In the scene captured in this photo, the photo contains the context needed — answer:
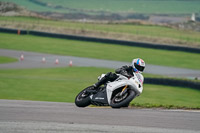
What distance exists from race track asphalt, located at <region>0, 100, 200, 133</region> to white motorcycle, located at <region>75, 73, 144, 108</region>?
1.18 ft

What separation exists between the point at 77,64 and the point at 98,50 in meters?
7.86

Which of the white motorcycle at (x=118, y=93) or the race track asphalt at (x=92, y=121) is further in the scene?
the white motorcycle at (x=118, y=93)

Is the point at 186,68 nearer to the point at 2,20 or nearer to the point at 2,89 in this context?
the point at 2,89

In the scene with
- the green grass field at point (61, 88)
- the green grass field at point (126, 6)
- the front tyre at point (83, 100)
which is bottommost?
the green grass field at point (126, 6)

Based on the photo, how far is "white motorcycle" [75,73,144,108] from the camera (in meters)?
11.5

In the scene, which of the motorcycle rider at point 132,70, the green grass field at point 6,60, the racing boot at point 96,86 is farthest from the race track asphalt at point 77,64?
the motorcycle rider at point 132,70

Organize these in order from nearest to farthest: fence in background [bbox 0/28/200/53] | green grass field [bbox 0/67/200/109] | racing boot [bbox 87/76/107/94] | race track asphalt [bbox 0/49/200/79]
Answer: racing boot [bbox 87/76/107/94] < green grass field [bbox 0/67/200/109] < race track asphalt [bbox 0/49/200/79] < fence in background [bbox 0/28/200/53]

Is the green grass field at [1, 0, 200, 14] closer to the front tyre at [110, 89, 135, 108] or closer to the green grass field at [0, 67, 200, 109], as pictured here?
the green grass field at [0, 67, 200, 109]

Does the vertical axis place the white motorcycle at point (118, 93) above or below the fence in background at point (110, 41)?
above

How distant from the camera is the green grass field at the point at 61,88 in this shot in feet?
60.5

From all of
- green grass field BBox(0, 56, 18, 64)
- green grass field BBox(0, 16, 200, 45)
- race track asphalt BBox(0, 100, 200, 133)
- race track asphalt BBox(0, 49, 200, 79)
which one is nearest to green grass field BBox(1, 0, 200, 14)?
green grass field BBox(0, 16, 200, 45)

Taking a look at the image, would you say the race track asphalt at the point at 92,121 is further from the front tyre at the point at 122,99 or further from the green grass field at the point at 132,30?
the green grass field at the point at 132,30

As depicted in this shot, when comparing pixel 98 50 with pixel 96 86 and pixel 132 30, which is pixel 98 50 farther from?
pixel 96 86

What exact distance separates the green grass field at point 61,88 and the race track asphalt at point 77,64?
6.86 feet
